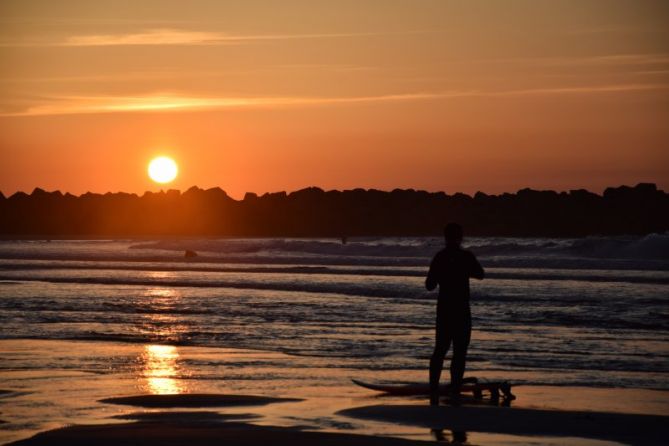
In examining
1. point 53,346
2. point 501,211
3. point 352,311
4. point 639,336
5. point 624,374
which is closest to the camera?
point 624,374

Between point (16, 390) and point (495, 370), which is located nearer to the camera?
point (16, 390)

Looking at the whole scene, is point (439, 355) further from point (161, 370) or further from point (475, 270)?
point (161, 370)

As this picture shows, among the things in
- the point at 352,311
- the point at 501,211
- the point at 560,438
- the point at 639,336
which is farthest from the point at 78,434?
the point at 501,211

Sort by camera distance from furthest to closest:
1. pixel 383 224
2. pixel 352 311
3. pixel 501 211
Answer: pixel 383 224 < pixel 501 211 < pixel 352 311

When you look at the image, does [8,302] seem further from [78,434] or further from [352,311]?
[78,434]

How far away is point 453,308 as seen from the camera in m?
12.0

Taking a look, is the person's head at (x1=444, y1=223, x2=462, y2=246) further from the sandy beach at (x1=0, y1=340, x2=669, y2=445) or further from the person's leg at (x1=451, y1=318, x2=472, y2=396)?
the sandy beach at (x1=0, y1=340, x2=669, y2=445)

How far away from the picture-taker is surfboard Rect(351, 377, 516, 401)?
38.4ft

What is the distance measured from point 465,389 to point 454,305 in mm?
949

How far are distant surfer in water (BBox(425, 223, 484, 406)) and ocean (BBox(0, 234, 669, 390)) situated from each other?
156 cm

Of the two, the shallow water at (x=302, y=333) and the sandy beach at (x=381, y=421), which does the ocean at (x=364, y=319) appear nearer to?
the shallow water at (x=302, y=333)

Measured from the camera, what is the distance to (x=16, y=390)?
40.1ft

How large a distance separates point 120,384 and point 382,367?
3689mm

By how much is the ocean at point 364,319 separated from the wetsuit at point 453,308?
1557 mm
